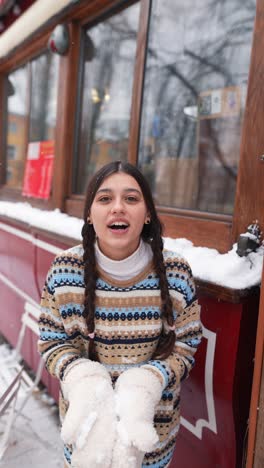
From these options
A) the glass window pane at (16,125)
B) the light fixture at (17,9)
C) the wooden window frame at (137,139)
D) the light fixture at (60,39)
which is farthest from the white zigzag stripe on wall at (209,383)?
the light fixture at (17,9)

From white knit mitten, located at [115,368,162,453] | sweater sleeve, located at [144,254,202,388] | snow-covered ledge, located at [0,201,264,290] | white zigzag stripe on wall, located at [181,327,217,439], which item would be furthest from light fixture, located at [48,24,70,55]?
white knit mitten, located at [115,368,162,453]

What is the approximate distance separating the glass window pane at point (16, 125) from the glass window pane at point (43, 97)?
181mm

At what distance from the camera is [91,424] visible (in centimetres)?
99

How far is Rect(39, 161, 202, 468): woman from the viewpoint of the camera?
1171 mm

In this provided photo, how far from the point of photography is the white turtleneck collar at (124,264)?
3.97 ft

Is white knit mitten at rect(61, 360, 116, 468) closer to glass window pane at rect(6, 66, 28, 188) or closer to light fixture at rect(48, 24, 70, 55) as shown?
light fixture at rect(48, 24, 70, 55)

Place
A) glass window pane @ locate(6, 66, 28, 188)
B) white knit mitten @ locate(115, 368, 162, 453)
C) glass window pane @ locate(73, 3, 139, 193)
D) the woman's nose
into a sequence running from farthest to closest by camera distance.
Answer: glass window pane @ locate(6, 66, 28, 188), glass window pane @ locate(73, 3, 139, 193), the woman's nose, white knit mitten @ locate(115, 368, 162, 453)

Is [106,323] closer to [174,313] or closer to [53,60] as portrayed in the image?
[174,313]

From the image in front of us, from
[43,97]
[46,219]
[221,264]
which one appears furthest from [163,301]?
[43,97]

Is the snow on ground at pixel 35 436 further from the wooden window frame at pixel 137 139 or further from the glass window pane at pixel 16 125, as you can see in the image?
the glass window pane at pixel 16 125

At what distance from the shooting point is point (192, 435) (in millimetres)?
1634

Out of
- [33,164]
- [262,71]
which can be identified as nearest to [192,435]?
[262,71]

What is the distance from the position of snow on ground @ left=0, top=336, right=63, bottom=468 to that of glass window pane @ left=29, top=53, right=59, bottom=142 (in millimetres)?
2136

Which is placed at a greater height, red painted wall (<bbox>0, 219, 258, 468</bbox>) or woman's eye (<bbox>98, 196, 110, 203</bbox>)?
woman's eye (<bbox>98, 196, 110, 203</bbox>)
